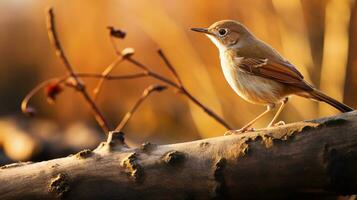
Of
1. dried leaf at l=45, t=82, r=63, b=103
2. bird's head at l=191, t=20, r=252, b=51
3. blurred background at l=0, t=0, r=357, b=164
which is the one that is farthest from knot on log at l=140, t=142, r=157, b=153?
blurred background at l=0, t=0, r=357, b=164

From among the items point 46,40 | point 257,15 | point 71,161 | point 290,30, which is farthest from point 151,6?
point 71,161

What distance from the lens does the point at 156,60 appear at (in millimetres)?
7539

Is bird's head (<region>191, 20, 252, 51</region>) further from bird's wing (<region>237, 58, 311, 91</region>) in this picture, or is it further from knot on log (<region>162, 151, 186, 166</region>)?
knot on log (<region>162, 151, 186, 166</region>)

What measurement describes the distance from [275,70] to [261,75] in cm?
5

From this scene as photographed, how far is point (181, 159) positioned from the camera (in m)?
1.63

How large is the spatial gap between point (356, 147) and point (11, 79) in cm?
753

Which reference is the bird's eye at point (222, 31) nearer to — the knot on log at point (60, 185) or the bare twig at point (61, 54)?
the bare twig at point (61, 54)

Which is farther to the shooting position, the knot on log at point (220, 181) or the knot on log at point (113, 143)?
the knot on log at point (113, 143)

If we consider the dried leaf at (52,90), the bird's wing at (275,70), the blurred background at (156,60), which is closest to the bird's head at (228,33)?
the bird's wing at (275,70)

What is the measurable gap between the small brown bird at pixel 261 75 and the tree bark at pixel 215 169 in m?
0.50

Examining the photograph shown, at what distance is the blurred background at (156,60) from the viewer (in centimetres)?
460

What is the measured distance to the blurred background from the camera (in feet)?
15.1

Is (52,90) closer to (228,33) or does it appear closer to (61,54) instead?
(61,54)

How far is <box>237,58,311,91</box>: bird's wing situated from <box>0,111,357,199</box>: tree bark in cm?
58
